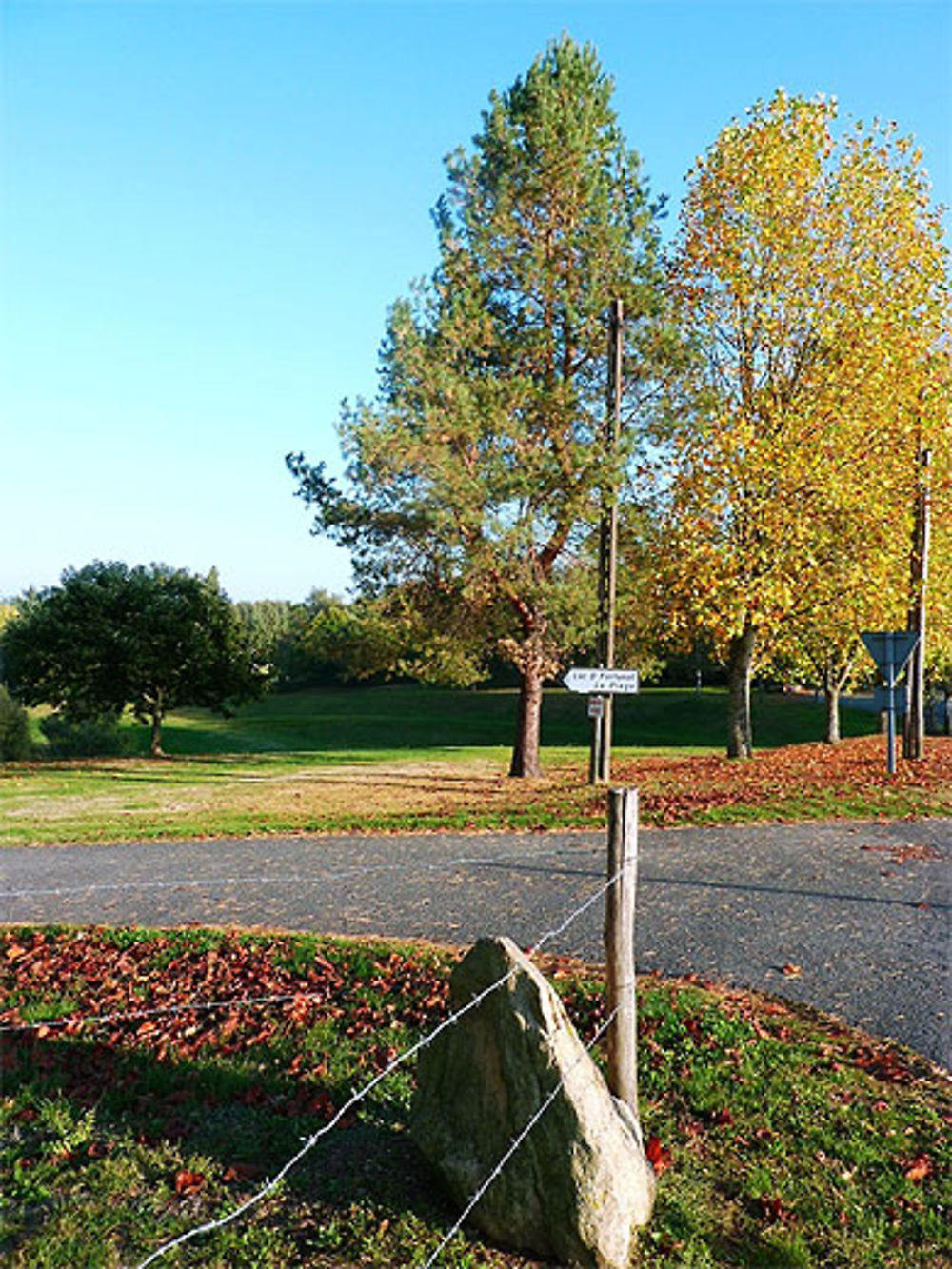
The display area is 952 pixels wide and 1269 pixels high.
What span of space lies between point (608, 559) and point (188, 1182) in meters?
14.9

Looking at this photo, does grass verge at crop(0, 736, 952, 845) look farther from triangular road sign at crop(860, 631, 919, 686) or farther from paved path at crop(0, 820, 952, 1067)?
triangular road sign at crop(860, 631, 919, 686)

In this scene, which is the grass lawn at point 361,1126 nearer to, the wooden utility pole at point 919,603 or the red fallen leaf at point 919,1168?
the red fallen leaf at point 919,1168

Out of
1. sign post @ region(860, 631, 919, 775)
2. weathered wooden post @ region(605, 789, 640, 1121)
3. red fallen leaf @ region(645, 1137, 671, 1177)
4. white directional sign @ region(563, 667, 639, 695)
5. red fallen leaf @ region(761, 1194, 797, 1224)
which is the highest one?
sign post @ region(860, 631, 919, 775)

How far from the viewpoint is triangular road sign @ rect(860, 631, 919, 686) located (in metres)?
15.5

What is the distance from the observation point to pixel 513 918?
8852 millimetres

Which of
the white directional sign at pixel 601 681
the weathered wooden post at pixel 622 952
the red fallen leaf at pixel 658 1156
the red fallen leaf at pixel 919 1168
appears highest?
the white directional sign at pixel 601 681

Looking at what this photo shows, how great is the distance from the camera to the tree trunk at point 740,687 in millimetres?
21844

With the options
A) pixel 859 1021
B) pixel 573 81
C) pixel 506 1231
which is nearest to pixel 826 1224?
pixel 506 1231

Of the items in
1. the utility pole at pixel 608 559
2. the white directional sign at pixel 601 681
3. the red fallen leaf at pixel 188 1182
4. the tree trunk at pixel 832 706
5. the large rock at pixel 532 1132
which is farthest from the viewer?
the tree trunk at pixel 832 706

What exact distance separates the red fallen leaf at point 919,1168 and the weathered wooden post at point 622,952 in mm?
1279

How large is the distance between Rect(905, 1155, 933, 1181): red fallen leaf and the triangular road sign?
11.4m

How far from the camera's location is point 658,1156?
4844mm

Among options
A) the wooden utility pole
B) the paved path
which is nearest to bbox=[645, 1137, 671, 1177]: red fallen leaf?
the paved path

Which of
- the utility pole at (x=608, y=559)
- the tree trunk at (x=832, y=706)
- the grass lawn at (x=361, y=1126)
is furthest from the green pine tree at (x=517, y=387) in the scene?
the tree trunk at (x=832, y=706)
